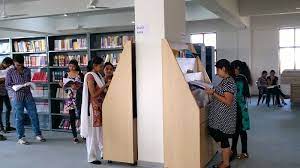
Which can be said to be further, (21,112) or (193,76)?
(21,112)

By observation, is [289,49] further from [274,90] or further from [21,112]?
[21,112]

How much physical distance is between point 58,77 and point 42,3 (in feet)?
11.2

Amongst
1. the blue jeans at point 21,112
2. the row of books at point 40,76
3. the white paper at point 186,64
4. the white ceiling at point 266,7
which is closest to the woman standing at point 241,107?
the white paper at point 186,64

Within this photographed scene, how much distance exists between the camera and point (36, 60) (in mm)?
7398

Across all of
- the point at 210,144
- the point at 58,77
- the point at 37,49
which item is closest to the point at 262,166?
the point at 210,144

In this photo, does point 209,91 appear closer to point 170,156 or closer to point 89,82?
point 170,156

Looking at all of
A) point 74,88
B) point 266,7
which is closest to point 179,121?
point 74,88

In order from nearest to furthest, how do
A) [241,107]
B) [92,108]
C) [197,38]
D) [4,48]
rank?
1. [241,107]
2. [92,108]
3. [4,48]
4. [197,38]

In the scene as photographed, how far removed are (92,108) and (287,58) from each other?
38.7 ft

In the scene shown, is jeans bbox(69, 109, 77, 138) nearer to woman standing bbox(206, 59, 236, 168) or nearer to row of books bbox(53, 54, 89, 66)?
row of books bbox(53, 54, 89, 66)

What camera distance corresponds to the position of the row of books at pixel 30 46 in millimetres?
7340

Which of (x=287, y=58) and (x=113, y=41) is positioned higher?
(x=113, y=41)

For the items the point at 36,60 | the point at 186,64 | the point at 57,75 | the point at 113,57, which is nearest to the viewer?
the point at 186,64

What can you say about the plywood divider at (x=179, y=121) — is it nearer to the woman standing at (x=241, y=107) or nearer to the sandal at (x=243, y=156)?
the woman standing at (x=241, y=107)
